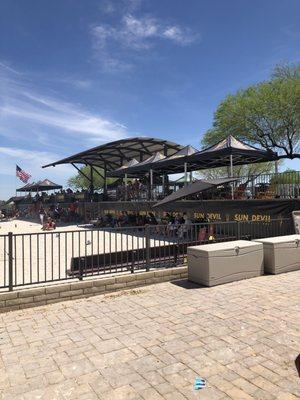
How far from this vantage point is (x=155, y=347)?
480 cm

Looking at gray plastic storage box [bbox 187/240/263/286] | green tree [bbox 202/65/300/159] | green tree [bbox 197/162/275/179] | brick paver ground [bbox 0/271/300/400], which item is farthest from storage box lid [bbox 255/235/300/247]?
green tree [bbox 197/162/275/179]

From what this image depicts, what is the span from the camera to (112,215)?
26.4 m

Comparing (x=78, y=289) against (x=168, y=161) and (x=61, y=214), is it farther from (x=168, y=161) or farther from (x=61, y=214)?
(x=61, y=214)

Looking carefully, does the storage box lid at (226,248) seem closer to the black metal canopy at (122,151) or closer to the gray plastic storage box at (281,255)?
the gray plastic storage box at (281,255)

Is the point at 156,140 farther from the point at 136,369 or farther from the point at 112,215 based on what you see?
the point at 136,369

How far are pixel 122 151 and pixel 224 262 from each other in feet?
85.4

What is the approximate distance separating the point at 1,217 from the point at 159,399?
130 feet

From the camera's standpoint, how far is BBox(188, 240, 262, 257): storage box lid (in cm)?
776

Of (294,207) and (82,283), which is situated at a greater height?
(294,207)

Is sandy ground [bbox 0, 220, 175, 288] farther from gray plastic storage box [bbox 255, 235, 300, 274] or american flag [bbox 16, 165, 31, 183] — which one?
american flag [bbox 16, 165, 31, 183]

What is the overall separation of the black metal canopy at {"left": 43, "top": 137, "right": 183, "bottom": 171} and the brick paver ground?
2349 cm

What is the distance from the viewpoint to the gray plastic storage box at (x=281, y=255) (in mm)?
8781

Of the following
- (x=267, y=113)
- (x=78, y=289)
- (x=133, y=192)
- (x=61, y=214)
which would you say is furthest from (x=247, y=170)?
(x=78, y=289)

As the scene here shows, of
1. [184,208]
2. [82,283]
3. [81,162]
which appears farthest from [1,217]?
[82,283]
